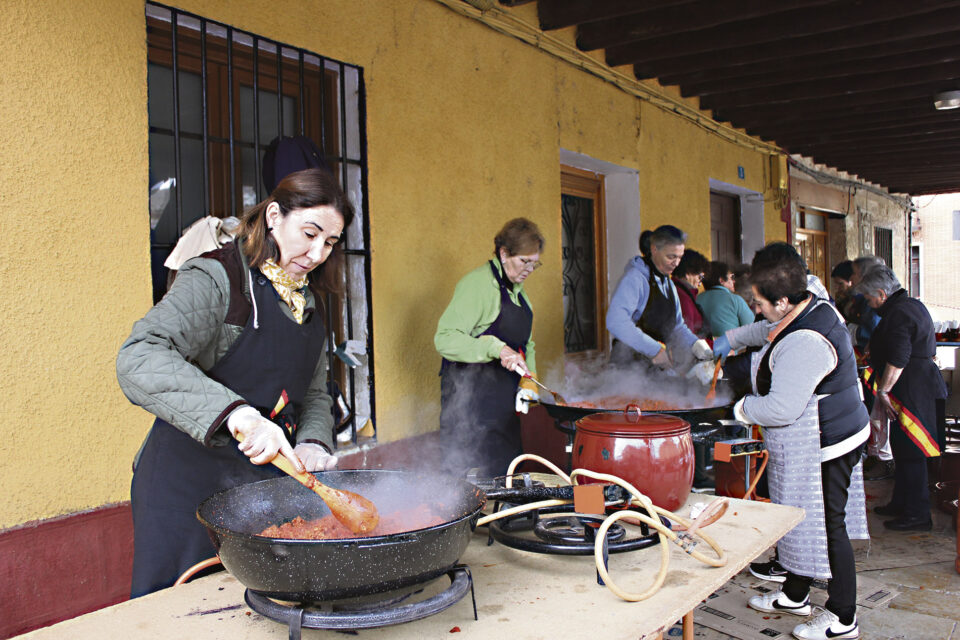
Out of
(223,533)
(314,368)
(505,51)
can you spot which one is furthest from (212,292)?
(505,51)

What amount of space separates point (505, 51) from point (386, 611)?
4462mm

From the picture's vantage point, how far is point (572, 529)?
1.87 meters

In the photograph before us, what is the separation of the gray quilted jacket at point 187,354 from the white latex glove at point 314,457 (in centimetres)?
28

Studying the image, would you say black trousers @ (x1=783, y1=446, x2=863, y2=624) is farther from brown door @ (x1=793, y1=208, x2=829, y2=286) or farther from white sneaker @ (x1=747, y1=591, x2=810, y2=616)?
brown door @ (x1=793, y1=208, x2=829, y2=286)

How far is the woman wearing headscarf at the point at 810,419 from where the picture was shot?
296 centimetres

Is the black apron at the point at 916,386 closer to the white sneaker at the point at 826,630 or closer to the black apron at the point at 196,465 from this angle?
the white sneaker at the point at 826,630

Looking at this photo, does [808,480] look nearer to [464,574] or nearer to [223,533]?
[464,574]

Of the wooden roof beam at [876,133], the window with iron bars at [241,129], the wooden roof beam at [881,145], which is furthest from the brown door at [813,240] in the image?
the window with iron bars at [241,129]

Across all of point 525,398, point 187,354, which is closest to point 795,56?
point 525,398

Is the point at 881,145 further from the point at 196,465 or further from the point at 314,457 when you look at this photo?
the point at 196,465

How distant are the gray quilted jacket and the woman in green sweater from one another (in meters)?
1.73

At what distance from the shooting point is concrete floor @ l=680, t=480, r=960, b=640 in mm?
3381

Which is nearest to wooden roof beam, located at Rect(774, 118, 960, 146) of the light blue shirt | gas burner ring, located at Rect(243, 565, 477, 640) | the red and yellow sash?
the red and yellow sash

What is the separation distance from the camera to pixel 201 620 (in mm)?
1401
